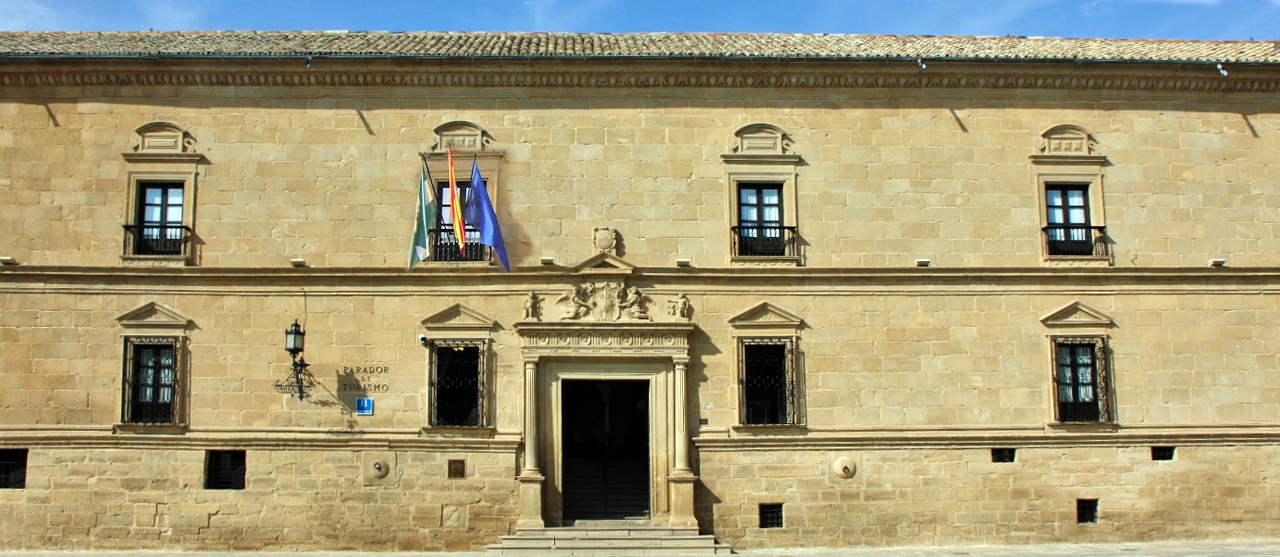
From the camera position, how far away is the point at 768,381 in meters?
14.8

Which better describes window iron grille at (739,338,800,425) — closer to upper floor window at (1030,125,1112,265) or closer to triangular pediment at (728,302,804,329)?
triangular pediment at (728,302,804,329)

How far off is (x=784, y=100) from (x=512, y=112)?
4.17 meters

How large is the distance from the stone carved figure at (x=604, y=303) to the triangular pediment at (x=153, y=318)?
5526 millimetres

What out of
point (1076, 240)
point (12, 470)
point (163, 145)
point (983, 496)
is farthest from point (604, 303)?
point (12, 470)

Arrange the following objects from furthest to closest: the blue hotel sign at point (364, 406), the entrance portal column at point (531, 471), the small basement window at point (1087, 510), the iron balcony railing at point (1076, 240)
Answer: the iron balcony railing at point (1076, 240)
the small basement window at point (1087, 510)
the blue hotel sign at point (364, 406)
the entrance portal column at point (531, 471)

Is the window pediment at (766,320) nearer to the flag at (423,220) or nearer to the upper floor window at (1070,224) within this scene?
the upper floor window at (1070,224)

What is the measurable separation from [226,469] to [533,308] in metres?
5.02

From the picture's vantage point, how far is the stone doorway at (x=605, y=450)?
15.0m

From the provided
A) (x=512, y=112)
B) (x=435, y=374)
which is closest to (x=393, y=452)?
(x=435, y=374)

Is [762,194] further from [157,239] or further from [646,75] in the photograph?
[157,239]

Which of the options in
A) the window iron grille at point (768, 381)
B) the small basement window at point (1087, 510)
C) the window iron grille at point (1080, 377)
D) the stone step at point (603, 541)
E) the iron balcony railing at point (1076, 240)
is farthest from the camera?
the iron balcony railing at point (1076, 240)

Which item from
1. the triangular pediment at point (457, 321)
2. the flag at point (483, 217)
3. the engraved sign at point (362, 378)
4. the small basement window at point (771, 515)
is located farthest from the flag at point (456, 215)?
the small basement window at point (771, 515)

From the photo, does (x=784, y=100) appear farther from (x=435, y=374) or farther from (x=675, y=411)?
(x=435, y=374)

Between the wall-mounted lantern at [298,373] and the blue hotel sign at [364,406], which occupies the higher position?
the wall-mounted lantern at [298,373]
